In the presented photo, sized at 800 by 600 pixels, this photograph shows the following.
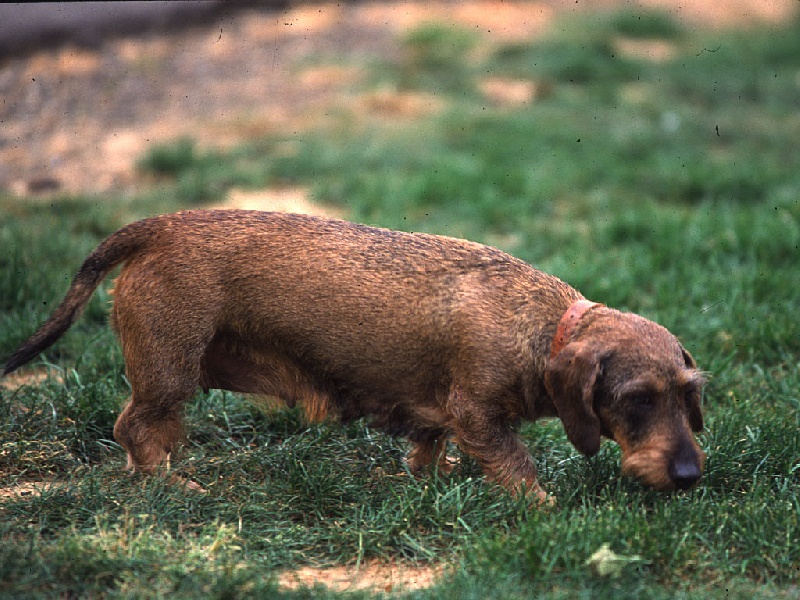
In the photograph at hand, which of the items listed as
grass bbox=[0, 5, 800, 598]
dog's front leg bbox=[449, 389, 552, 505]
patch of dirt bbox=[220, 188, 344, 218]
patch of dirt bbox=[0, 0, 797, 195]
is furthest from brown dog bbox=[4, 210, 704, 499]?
patch of dirt bbox=[0, 0, 797, 195]

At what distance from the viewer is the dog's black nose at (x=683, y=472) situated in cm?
432

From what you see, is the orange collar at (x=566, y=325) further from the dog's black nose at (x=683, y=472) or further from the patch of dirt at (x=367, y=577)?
the patch of dirt at (x=367, y=577)

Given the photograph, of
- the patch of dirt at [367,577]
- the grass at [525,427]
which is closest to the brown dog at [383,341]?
the grass at [525,427]

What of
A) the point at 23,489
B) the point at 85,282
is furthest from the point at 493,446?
the point at 23,489

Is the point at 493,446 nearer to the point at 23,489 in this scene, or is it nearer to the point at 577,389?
the point at 577,389

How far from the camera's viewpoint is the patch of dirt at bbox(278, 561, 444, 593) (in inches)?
158

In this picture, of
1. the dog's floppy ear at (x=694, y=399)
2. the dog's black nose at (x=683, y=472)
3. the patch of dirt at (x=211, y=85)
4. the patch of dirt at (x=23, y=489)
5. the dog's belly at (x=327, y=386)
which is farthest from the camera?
the patch of dirt at (x=211, y=85)

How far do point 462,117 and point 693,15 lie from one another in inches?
251

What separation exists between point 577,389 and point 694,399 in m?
0.58

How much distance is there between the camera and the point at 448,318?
15.1ft

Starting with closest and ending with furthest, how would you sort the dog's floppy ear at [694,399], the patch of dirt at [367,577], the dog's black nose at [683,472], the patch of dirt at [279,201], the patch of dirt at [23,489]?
the patch of dirt at [367,577] < the dog's black nose at [683,472] < the dog's floppy ear at [694,399] < the patch of dirt at [23,489] < the patch of dirt at [279,201]

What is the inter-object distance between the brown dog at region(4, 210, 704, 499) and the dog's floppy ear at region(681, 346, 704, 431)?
0.4 inches

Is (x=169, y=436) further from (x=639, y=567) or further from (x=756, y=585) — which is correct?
(x=756, y=585)

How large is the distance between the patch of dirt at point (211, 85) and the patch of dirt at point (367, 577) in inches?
236
